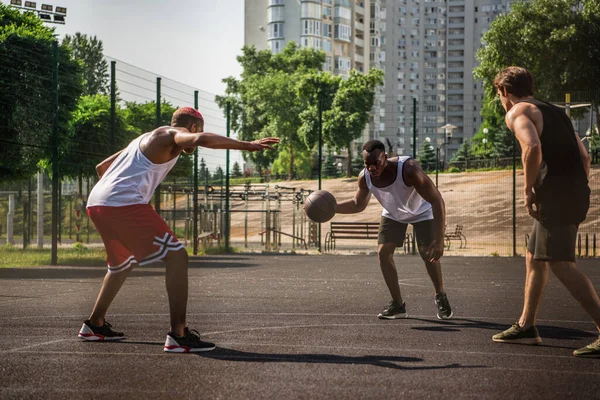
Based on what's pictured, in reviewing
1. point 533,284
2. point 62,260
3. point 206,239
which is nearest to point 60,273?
point 62,260

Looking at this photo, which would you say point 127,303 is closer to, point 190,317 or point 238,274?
point 190,317

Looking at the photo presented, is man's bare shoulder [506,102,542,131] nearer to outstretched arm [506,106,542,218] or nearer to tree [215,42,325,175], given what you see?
outstretched arm [506,106,542,218]

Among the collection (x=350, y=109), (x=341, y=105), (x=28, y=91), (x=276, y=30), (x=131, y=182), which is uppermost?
(x=276, y=30)

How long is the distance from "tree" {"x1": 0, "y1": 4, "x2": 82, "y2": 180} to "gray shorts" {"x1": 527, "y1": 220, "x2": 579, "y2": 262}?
13412 millimetres

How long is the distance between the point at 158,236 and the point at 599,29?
150ft

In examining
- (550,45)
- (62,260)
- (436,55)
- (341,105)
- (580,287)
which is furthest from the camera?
(436,55)

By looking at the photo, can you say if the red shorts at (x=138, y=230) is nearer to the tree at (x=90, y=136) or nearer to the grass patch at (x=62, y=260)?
the grass patch at (x=62, y=260)

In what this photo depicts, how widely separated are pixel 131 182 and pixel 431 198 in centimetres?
275

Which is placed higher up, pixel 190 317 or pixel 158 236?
pixel 158 236

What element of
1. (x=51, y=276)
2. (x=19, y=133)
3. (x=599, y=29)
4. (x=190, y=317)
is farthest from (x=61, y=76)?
(x=599, y=29)

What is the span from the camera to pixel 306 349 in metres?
6.36

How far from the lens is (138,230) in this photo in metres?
6.20

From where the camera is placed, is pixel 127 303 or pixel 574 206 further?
pixel 127 303

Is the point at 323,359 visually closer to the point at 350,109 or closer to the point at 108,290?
the point at 108,290
